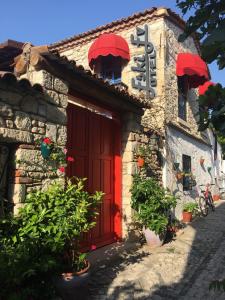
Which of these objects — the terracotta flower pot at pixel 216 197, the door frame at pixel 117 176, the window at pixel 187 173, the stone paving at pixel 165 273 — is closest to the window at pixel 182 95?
the window at pixel 187 173

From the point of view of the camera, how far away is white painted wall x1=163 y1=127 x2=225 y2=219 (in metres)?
9.54

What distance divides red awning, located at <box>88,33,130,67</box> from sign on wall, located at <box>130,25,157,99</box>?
0.43m

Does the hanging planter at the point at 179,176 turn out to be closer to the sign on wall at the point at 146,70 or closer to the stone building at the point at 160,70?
the stone building at the point at 160,70

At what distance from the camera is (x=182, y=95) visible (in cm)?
1117

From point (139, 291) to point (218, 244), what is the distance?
3.37 metres

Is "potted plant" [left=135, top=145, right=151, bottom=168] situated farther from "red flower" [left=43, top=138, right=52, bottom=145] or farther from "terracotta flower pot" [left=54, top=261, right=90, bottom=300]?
"terracotta flower pot" [left=54, top=261, right=90, bottom=300]

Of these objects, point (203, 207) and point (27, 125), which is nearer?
point (27, 125)

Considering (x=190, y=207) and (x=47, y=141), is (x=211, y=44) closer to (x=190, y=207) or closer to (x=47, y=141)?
(x=47, y=141)

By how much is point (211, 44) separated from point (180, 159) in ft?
30.7

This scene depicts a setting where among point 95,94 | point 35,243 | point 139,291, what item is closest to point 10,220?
point 35,243

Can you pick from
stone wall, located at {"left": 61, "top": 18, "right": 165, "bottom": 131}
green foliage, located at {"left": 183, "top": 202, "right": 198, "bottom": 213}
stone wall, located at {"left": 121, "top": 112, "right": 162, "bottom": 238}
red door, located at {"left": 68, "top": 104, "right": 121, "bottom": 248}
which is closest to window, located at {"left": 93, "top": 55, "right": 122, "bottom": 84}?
stone wall, located at {"left": 61, "top": 18, "right": 165, "bottom": 131}

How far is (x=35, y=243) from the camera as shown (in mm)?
3826

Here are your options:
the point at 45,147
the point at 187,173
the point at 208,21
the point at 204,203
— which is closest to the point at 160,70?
the point at 187,173

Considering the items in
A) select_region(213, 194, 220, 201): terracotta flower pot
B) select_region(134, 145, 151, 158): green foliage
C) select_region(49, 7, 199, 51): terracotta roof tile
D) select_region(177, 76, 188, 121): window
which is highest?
select_region(49, 7, 199, 51): terracotta roof tile
